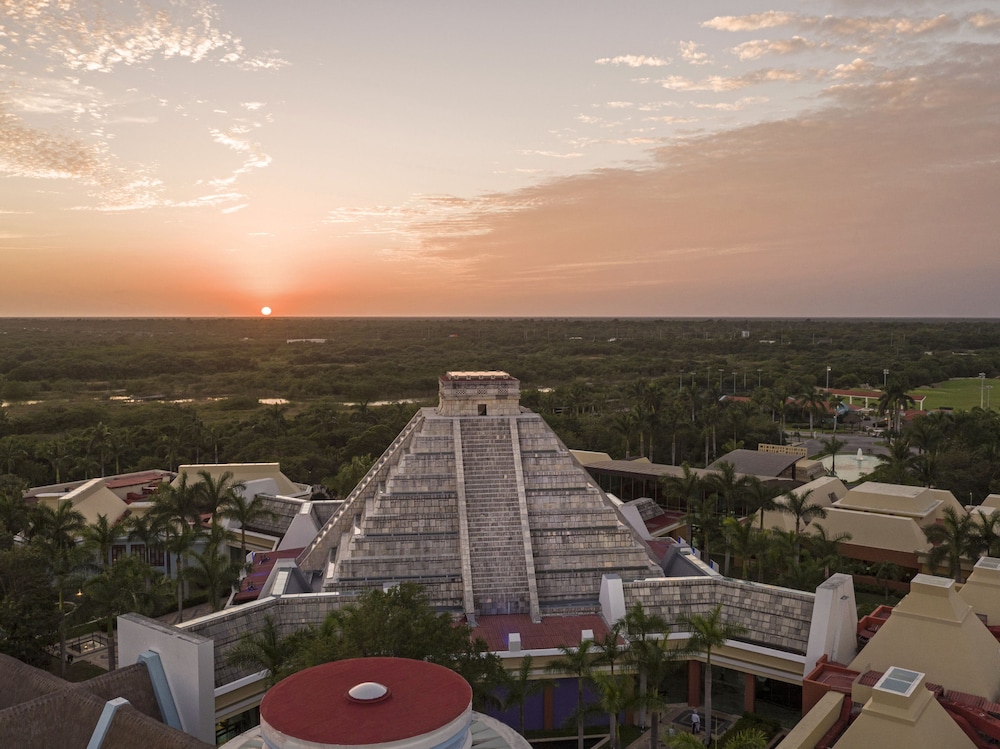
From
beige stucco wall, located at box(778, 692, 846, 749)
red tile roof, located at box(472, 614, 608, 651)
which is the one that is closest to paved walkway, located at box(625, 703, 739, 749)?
red tile roof, located at box(472, 614, 608, 651)

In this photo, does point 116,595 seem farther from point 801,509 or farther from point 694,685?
point 801,509

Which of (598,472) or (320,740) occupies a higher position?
(320,740)

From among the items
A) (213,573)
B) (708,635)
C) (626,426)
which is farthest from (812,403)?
(213,573)

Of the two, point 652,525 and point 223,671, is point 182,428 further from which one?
point 223,671

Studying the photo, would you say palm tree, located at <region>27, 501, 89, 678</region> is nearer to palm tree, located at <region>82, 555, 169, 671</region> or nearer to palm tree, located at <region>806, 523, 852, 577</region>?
palm tree, located at <region>82, 555, 169, 671</region>

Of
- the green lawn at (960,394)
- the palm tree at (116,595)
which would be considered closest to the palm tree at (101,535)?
the palm tree at (116,595)

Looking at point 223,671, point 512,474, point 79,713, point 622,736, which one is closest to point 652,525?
point 512,474

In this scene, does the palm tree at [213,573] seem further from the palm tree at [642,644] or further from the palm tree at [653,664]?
the palm tree at [653,664]
